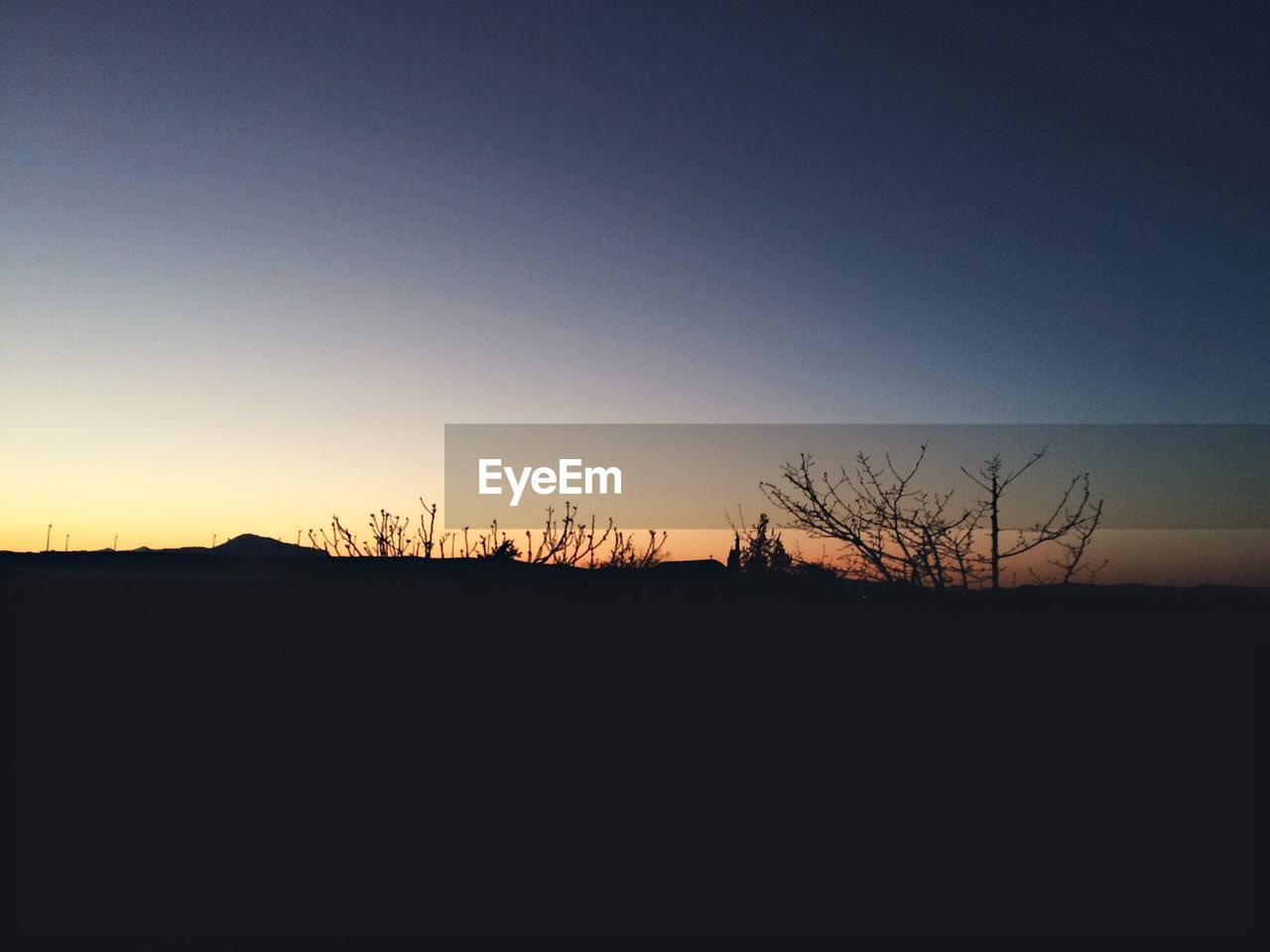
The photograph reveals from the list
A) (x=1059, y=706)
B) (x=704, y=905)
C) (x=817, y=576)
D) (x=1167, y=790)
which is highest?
(x=817, y=576)

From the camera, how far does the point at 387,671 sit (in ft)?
15.3

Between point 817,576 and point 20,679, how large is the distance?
6.67 meters

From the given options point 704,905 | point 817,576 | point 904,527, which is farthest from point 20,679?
point 904,527

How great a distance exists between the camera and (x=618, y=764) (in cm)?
405

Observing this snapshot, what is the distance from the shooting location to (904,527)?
27.1ft

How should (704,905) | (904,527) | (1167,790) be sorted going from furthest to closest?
(904,527) → (1167,790) → (704,905)

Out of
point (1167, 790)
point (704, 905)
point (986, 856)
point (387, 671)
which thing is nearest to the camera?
point (704, 905)

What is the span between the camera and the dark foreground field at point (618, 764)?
125 inches

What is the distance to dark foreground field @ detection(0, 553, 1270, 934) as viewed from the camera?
10.4 ft

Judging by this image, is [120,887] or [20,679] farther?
[20,679]

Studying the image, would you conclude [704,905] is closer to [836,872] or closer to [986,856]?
[836,872]

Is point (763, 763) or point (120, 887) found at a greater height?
point (763, 763)

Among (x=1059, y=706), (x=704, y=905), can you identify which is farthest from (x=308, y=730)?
(x=1059, y=706)

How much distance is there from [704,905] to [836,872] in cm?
59
